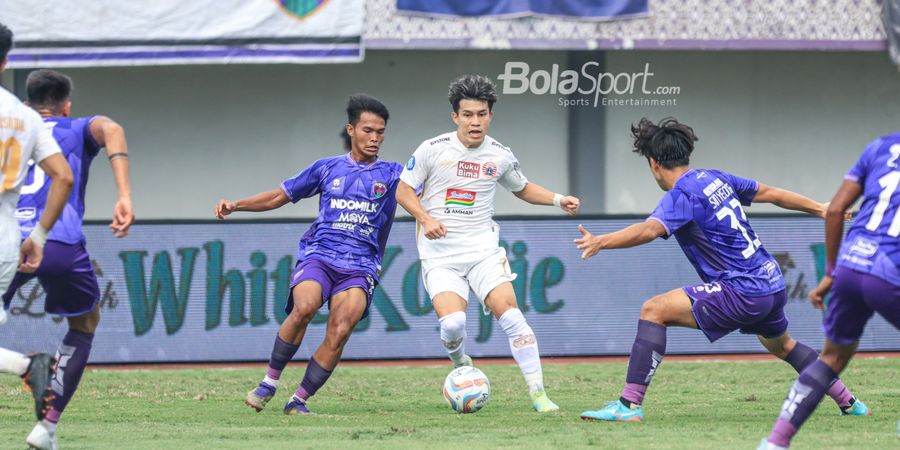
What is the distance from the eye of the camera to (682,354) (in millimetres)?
13281

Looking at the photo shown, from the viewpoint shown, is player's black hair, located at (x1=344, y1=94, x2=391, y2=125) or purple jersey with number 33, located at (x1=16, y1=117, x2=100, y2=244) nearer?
purple jersey with number 33, located at (x1=16, y1=117, x2=100, y2=244)

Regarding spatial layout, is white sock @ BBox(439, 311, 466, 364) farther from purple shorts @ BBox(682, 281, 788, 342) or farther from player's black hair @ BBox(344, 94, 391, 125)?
purple shorts @ BBox(682, 281, 788, 342)

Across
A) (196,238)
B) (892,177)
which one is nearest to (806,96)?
(196,238)

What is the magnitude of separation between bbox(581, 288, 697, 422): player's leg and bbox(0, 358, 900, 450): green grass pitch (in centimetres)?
16

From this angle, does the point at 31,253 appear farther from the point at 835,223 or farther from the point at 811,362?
the point at 811,362

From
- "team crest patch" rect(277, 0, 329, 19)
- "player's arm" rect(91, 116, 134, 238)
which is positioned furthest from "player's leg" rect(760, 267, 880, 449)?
"team crest patch" rect(277, 0, 329, 19)

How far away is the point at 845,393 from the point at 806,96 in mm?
9183

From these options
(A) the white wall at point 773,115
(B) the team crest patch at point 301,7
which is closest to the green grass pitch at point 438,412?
(B) the team crest patch at point 301,7

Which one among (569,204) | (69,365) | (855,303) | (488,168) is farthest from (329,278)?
(855,303)

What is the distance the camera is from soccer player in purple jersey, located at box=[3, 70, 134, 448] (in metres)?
6.77

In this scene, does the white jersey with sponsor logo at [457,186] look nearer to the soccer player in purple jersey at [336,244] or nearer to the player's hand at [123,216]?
the soccer player in purple jersey at [336,244]

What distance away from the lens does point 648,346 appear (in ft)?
25.1

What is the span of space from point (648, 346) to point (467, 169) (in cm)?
183

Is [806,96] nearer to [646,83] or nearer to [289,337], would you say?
[646,83]
